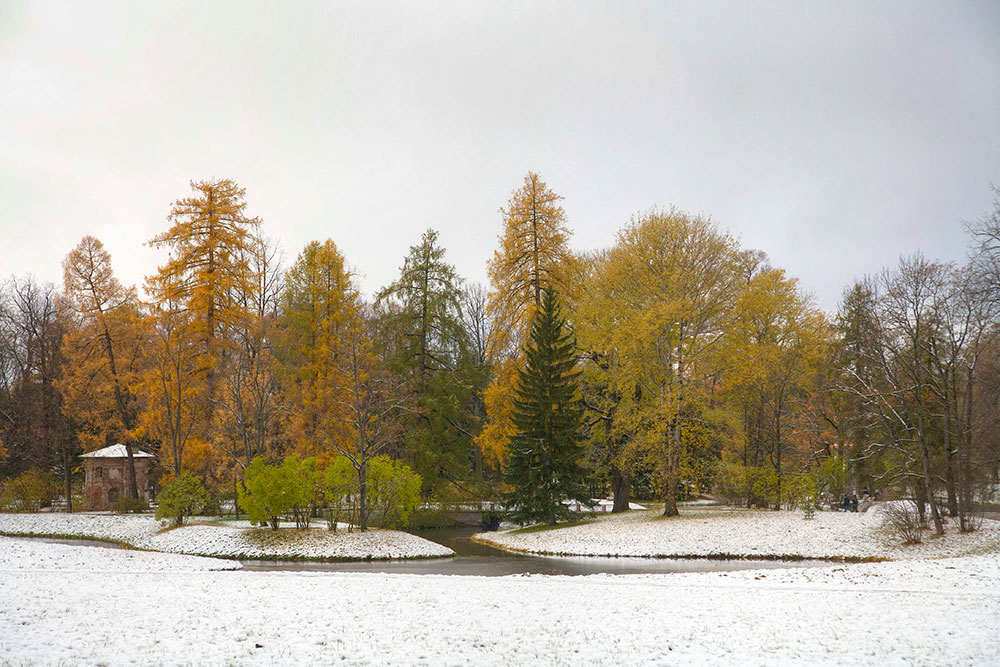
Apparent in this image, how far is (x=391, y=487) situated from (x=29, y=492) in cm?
2069

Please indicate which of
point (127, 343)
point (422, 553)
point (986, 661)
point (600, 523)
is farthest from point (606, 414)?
point (127, 343)

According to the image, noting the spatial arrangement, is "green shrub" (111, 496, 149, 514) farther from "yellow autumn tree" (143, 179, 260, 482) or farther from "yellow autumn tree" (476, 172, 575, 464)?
"yellow autumn tree" (476, 172, 575, 464)

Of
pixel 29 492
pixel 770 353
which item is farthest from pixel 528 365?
pixel 29 492

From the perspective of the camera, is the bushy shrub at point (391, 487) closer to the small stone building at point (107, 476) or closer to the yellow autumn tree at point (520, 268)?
the yellow autumn tree at point (520, 268)

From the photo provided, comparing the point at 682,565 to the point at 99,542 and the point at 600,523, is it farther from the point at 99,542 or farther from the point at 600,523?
the point at 99,542

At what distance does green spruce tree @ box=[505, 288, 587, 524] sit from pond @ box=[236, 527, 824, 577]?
407 cm

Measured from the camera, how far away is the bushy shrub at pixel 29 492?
32750 mm

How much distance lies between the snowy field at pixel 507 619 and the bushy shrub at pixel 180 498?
38.0ft

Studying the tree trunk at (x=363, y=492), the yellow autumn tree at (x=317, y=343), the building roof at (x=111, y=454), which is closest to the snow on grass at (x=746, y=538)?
the tree trunk at (x=363, y=492)

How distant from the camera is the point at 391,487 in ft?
82.0

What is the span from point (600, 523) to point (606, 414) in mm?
5477

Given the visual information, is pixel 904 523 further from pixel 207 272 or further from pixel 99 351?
pixel 99 351

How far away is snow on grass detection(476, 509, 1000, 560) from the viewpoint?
18.5m

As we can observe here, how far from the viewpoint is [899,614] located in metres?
9.88
